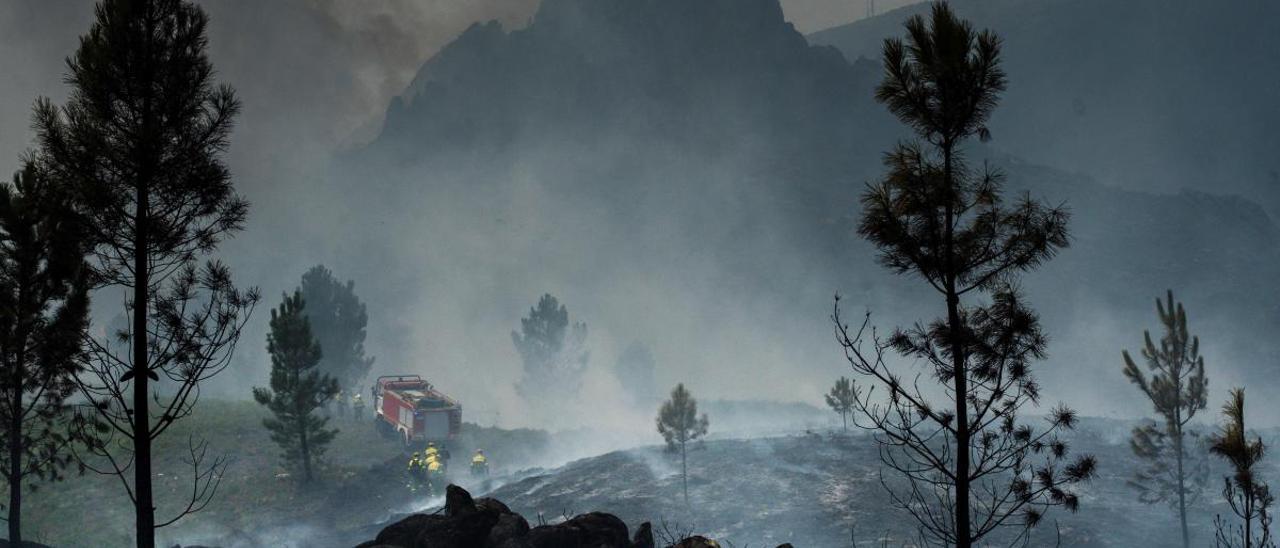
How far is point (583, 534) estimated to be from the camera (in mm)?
14203

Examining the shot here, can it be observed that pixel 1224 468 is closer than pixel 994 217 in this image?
No

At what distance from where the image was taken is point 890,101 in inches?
376

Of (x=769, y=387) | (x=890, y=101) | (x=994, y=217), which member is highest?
(x=890, y=101)

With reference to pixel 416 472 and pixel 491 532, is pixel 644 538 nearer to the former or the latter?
pixel 491 532

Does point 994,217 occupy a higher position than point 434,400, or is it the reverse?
point 994,217

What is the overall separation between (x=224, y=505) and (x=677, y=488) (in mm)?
26114

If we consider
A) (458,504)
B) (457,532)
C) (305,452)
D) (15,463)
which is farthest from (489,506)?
(305,452)

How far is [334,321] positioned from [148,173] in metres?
61.2

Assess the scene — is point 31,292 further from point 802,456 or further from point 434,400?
point 802,456

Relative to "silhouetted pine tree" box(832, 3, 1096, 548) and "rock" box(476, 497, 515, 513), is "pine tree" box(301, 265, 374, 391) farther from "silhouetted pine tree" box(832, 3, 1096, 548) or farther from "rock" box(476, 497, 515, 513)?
"silhouetted pine tree" box(832, 3, 1096, 548)

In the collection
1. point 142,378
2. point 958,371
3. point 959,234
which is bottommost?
point 958,371

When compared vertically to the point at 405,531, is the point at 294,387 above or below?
above

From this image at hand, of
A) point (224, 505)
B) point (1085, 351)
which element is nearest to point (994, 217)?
point (224, 505)

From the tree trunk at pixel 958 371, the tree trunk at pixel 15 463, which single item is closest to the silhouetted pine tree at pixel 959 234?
the tree trunk at pixel 958 371
